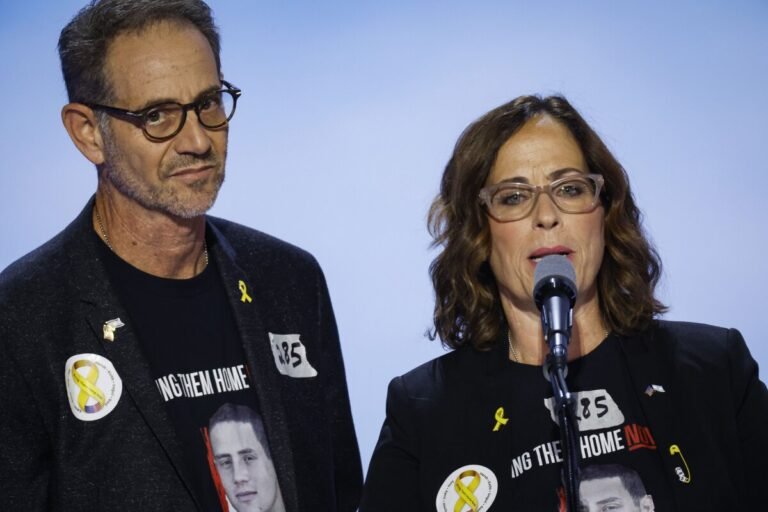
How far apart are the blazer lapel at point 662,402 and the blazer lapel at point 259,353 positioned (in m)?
0.92

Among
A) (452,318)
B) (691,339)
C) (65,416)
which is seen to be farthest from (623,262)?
(65,416)

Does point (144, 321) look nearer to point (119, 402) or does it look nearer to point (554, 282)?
point (119, 402)

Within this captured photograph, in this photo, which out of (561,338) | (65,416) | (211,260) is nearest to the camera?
(561,338)

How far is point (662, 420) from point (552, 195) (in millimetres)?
631

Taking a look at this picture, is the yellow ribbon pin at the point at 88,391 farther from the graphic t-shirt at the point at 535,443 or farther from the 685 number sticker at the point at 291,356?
the graphic t-shirt at the point at 535,443

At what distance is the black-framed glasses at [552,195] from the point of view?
9.61ft

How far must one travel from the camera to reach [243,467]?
2859 millimetres

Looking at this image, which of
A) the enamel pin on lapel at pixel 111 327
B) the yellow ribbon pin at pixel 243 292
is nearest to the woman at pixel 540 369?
the yellow ribbon pin at pixel 243 292

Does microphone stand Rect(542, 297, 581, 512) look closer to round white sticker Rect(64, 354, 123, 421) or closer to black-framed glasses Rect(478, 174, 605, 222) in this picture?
black-framed glasses Rect(478, 174, 605, 222)

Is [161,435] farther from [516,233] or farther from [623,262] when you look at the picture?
[623,262]

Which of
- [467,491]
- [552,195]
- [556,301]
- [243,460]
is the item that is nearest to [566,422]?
[556,301]

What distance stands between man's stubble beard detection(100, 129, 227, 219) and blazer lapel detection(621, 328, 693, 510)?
45.5 inches

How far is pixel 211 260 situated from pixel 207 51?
58 cm

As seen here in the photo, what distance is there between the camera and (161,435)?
277cm
